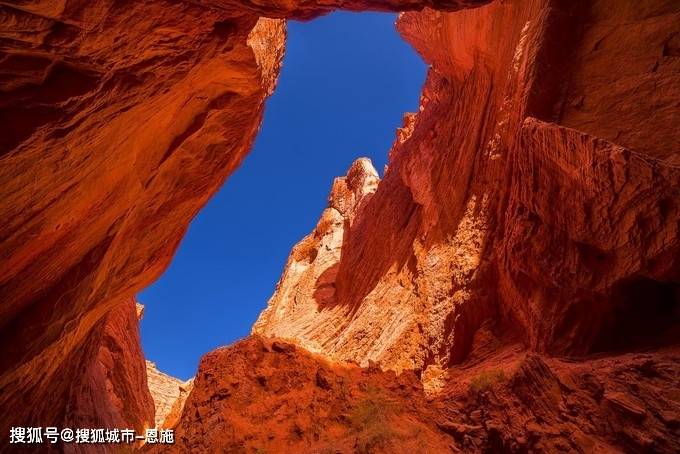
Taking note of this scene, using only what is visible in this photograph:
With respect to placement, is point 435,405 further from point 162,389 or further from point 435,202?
point 162,389

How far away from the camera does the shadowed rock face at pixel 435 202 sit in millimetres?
5996

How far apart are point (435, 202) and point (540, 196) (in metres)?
6.29

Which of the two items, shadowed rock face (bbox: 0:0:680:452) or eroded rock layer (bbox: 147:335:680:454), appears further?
shadowed rock face (bbox: 0:0:680:452)

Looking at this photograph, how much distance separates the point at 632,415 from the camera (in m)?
5.66

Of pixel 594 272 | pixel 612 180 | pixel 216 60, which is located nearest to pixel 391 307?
pixel 594 272

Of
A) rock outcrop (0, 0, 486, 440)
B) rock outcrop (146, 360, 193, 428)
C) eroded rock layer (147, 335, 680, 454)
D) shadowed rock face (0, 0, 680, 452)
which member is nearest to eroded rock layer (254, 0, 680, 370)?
shadowed rock face (0, 0, 680, 452)

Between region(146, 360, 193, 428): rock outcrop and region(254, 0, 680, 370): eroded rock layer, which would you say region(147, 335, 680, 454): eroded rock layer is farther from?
region(146, 360, 193, 428): rock outcrop

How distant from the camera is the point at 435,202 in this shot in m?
15.2

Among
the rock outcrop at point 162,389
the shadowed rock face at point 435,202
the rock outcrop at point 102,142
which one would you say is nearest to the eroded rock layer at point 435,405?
the shadowed rock face at point 435,202

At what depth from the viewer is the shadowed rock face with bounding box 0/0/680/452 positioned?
19.7ft

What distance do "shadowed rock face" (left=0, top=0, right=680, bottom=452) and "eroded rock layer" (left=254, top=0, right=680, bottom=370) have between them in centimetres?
5

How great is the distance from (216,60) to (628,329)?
9609mm

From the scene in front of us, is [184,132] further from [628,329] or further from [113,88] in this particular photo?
[628,329]

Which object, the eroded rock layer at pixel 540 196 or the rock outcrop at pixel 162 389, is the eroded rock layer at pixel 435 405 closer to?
the eroded rock layer at pixel 540 196
